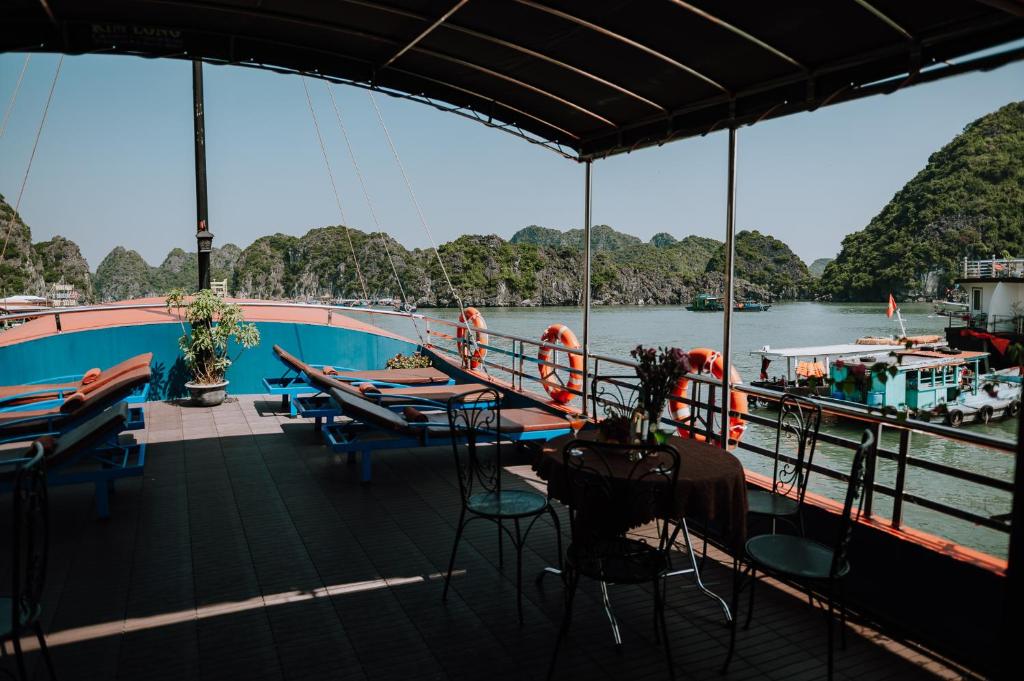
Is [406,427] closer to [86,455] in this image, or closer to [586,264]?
[86,455]

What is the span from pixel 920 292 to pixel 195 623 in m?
64.2

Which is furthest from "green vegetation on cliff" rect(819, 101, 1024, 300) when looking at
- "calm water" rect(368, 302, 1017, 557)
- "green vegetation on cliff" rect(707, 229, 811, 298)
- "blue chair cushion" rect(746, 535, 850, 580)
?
"blue chair cushion" rect(746, 535, 850, 580)

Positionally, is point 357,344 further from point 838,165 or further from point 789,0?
point 838,165

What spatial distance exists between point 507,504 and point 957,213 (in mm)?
64646

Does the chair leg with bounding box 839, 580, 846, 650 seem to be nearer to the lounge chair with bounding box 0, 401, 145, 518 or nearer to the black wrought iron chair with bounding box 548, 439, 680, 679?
the black wrought iron chair with bounding box 548, 439, 680, 679

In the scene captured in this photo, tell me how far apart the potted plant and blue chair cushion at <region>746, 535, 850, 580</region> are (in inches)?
246

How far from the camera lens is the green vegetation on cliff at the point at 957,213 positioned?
181 ft

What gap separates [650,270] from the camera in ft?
231

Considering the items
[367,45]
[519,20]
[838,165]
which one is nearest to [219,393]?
[367,45]

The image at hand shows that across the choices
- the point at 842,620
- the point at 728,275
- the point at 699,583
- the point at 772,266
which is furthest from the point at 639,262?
the point at 842,620

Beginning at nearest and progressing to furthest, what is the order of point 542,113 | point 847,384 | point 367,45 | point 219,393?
point 847,384 → point 367,45 → point 542,113 → point 219,393

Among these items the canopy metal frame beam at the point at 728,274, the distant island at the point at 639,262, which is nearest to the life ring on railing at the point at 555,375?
the canopy metal frame beam at the point at 728,274

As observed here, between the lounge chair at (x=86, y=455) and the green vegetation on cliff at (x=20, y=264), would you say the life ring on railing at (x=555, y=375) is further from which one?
the green vegetation on cliff at (x=20, y=264)

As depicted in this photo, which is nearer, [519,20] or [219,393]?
[519,20]
